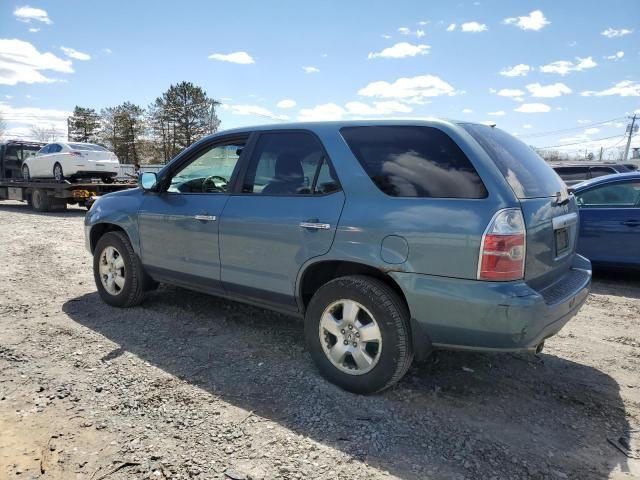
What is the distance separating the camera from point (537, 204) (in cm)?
290

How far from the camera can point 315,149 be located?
11.5ft

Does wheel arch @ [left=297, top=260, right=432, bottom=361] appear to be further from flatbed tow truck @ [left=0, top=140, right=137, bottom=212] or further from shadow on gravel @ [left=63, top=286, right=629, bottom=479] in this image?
flatbed tow truck @ [left=0, top=140, right=137, bottom=212]

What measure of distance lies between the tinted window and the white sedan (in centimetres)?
1433

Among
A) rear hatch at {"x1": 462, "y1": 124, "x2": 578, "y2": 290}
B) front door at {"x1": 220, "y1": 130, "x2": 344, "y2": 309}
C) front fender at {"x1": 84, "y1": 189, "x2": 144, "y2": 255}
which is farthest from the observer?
front fender at {"x1": 84, "y1": 189, "x2": 144, "y2": 255}

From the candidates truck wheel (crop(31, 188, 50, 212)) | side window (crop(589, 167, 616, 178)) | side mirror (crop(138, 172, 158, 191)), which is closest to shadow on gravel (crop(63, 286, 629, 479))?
side mirror (crop(138, 172, 158, 191))

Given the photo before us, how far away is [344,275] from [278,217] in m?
0.66

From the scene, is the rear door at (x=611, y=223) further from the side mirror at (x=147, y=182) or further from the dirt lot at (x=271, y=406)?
the side mirror at (x=147, y=182)

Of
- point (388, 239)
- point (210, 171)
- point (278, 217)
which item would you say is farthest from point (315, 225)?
point (210, 171)

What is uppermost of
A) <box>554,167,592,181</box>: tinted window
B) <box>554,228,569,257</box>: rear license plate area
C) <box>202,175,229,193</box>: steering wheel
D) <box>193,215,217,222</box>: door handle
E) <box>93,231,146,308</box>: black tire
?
<box>554,167,592,181</box>: tinted window

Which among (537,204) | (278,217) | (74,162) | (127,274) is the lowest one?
(127,274)

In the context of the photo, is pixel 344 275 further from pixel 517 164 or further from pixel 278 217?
pixel 517 164

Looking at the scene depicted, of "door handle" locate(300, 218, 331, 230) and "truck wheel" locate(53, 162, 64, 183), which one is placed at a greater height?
"truck wheel" locate(53, 162, 64, 183)

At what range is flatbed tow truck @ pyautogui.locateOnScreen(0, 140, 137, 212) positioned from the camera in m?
15.4

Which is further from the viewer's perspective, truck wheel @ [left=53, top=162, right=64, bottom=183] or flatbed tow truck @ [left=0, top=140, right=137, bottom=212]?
truck wheel @ [left=53, top=162, right=64, bottom=183]
